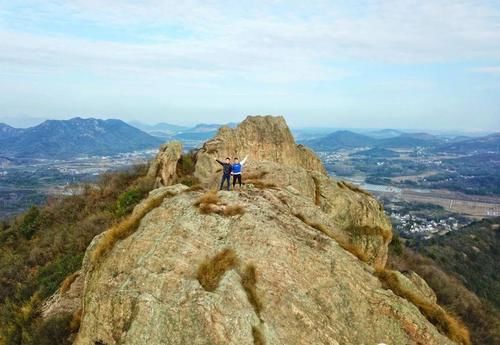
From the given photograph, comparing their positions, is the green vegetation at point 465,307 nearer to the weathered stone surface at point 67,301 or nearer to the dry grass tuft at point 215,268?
the dry grass tuft at point 215,268

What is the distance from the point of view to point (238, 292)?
429 inches

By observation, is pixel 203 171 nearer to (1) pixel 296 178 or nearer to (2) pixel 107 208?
(2) pixel 107 208

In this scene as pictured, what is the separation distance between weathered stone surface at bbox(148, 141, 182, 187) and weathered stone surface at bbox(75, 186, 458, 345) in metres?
18.5

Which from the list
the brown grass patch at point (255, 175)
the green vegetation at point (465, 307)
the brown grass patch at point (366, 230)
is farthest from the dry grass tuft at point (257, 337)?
the green vegetation at point (465, 307)

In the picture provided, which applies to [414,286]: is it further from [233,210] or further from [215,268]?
[215,268]

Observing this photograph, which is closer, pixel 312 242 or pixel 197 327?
pixel 197 327

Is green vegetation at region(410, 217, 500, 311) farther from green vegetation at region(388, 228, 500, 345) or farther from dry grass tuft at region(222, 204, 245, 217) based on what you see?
dry grass tuft at region(222, 204, 245, 217)

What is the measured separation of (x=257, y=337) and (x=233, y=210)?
5145 mm

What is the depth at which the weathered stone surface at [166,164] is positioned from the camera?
32.8 metres

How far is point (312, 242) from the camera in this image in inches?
532

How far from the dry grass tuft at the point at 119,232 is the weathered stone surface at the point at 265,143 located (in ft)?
72.2

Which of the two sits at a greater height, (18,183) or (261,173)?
(261,173)

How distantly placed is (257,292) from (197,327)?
2.03m

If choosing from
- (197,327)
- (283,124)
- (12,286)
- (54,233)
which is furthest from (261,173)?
(283,124)
